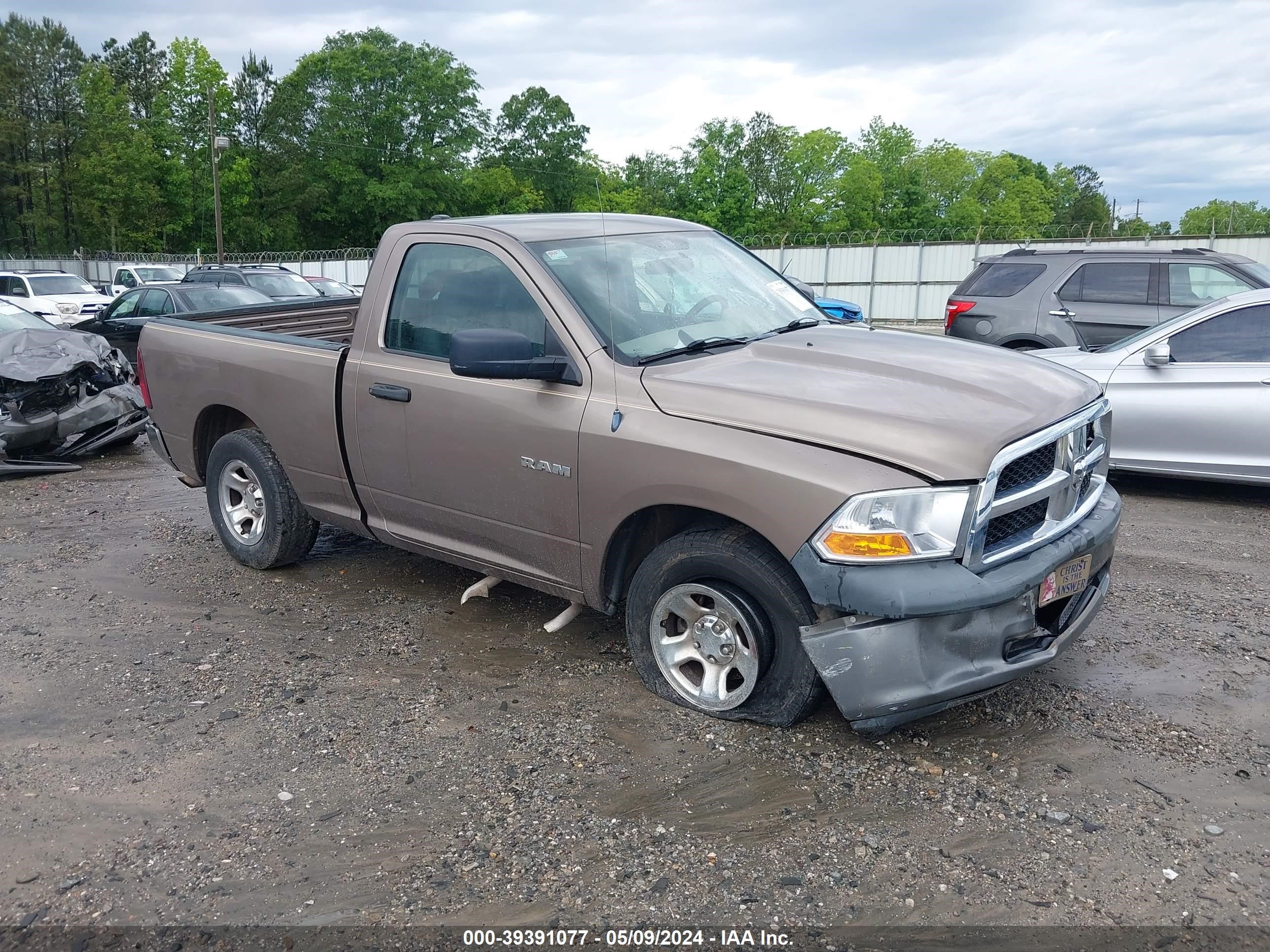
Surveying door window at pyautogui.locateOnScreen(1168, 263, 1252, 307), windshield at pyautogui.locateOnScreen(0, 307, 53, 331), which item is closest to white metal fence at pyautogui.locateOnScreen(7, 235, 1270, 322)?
door window at pyautogui.locateOnScreen(1168, 263, 1252, 307)

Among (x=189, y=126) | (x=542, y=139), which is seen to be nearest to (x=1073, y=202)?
(x=542, y=139)

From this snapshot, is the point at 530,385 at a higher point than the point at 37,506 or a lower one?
higher

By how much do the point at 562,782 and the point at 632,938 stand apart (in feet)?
2.87

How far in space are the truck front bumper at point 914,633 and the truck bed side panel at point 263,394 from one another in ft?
9.09

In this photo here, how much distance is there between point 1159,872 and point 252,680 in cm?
365

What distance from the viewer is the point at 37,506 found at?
26.3ft

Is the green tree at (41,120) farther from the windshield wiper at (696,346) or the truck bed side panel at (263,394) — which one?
the windshield wiper at (696,346)

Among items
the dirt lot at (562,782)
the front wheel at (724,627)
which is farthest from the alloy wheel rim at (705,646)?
the dirt lot at (562,782)

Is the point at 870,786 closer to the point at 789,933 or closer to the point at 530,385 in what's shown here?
the point at 789,933

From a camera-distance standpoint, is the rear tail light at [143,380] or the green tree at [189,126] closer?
the rear tail light at [143,380]

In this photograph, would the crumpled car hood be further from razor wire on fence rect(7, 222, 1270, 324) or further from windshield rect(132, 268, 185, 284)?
windshield rect(132, 268, 185, 284)

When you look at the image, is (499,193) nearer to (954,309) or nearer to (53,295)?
(53,295)

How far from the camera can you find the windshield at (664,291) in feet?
14.2

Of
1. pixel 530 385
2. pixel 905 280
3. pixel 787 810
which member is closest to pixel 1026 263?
pixel 530 385
